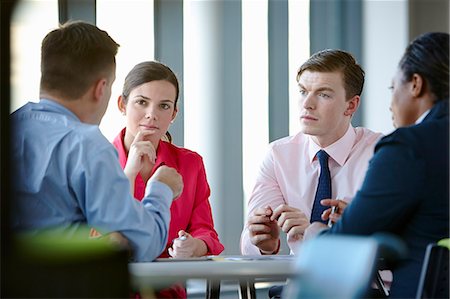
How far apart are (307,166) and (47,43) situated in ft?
4.56

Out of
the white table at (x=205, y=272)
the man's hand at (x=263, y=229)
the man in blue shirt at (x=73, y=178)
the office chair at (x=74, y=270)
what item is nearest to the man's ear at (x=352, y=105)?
the man's hand at (x=263, y=229)

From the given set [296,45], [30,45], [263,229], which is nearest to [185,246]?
[263,229]

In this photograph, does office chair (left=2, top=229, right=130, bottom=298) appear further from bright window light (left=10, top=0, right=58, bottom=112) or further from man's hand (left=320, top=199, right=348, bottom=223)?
bright window light (left=10, top=0, right=58, bottom=112)

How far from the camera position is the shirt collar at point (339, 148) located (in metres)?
3.37

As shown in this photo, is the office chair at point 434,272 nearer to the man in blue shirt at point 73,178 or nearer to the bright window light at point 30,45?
the man in blue shirt at point 73,178

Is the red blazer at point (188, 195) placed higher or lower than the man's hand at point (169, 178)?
lower

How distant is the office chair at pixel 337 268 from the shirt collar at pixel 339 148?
1.83 m

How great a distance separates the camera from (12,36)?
52.6 inches

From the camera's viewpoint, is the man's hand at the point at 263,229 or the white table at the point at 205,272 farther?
the man's hand at the point at 263,229

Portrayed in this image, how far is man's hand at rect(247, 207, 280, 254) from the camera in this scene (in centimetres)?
291

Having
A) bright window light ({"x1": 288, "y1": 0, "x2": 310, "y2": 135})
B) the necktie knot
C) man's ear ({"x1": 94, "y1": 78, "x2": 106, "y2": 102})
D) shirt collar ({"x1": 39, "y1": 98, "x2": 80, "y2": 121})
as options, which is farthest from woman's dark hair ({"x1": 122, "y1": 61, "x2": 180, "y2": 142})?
bright window light ({"x1": 288, "y1": 0, "x2": 310, "y2": 135})

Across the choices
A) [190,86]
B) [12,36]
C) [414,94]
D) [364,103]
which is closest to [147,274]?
[12,36]

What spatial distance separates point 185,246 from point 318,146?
80 centimetres

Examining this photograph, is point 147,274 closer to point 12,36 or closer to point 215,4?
point 12,36
